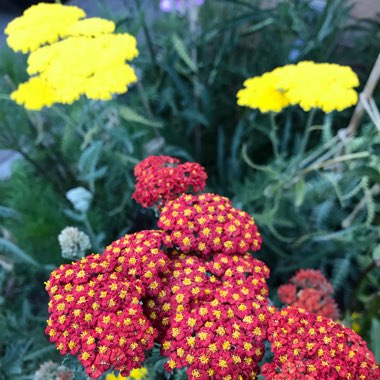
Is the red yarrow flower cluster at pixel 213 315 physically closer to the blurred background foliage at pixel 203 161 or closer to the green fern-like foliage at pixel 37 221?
the blurred background foliage at pixel 203 161

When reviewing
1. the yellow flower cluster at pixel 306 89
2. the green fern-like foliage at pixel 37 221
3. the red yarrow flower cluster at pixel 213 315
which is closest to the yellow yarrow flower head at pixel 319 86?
the yellow flower cluster at pixel 306 89

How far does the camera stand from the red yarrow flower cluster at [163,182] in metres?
0.67

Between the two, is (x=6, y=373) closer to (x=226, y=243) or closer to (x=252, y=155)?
(x=226, y=243)

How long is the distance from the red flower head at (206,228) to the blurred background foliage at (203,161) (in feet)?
1.36

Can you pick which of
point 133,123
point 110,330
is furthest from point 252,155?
point 110,330

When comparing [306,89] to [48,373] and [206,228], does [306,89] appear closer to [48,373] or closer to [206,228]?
[206,228]

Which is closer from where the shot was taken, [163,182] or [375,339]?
[163,182]

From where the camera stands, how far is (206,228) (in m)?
0.60

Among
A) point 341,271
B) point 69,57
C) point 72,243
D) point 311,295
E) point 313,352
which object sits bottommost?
point 341,271

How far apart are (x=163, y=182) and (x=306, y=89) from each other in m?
0.41

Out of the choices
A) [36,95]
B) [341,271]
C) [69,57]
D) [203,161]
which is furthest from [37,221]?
[341,271]

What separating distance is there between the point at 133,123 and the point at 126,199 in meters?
0.27

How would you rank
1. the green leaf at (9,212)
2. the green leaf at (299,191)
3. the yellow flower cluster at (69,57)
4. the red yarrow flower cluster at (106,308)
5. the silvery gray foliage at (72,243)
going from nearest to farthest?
the red yarrow flower cluster at (106,308)
the silvery gray foliage at (72,243)
the yellow flower cluster at (69,57)
the green leaf at (299,191)
the green leaf at (9,212)

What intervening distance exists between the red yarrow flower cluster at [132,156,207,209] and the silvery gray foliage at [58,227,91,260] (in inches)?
6.3
